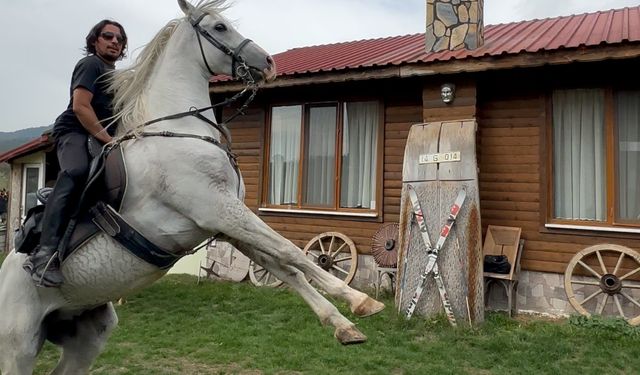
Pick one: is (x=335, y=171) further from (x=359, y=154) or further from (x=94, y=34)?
(x=94, y=34)

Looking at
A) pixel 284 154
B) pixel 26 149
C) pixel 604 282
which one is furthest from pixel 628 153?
pixel 26 149

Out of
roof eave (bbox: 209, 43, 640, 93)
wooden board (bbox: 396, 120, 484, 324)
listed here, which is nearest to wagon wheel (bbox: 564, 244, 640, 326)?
wooden board (bbox: 396, 120, 484, 324)

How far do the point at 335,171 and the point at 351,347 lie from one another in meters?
3.78

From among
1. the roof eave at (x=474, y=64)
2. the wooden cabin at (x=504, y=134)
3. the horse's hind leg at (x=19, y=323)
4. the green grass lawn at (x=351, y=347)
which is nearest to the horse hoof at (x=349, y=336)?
the horse's hind leg at (x=19, y=323)

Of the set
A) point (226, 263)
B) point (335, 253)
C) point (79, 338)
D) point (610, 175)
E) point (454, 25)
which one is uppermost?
point (454, 25)

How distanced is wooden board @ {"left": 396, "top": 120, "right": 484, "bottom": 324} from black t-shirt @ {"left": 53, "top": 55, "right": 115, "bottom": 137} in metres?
4.21

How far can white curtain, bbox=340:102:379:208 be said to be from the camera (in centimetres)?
824

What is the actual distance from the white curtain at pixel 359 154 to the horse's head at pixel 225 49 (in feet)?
18.1

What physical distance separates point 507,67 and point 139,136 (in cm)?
511

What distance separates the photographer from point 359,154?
8.37 meters

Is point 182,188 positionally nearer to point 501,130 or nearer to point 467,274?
point 467,274

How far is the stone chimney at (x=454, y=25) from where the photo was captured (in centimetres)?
774

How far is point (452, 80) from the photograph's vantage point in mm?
7008

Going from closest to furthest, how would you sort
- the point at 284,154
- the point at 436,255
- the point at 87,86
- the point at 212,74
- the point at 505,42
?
1. the point at 87,86
2. the point at 212,74
3. the point at 436,255
4. the point at 505,42
5. the point at 284,154
